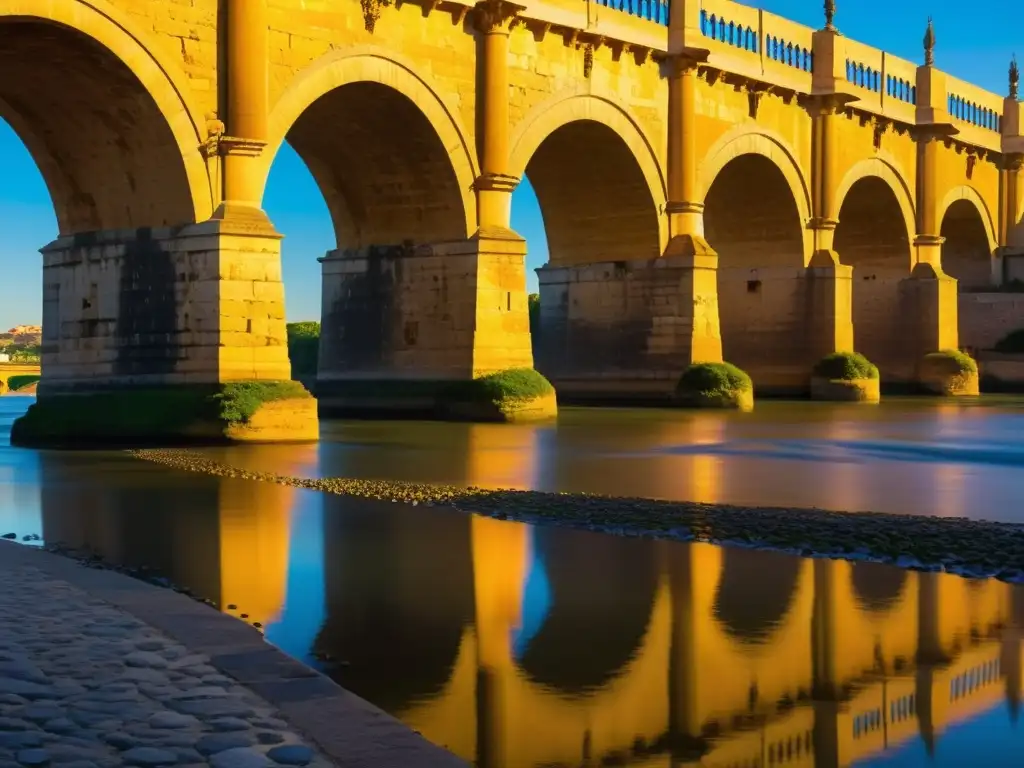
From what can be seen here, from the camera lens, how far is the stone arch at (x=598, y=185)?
2966 cm

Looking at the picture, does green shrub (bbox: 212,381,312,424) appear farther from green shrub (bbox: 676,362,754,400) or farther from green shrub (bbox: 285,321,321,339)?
green shrub (bbox: 285,321,321,339)

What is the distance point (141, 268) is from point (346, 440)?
4.12 metres

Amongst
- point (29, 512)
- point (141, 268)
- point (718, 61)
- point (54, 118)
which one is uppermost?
point (718, 61)

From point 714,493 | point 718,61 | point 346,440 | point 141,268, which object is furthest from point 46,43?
point 718,61

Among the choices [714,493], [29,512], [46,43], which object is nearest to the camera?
[29,512]

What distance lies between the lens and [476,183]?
84.2 ft

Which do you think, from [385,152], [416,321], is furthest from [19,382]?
[385,152]

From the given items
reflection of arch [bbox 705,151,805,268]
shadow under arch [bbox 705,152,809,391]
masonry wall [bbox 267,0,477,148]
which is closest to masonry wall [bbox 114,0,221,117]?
A: masonry wall [bbox 267,0,477,148]

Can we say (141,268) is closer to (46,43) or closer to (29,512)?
(46,43)

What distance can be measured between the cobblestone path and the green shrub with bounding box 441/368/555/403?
18440mm

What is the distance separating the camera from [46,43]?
62.4 ft

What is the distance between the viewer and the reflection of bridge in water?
5219mm

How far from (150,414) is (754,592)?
44.7 ft

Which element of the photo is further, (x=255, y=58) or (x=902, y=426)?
(x=902, y=426)
